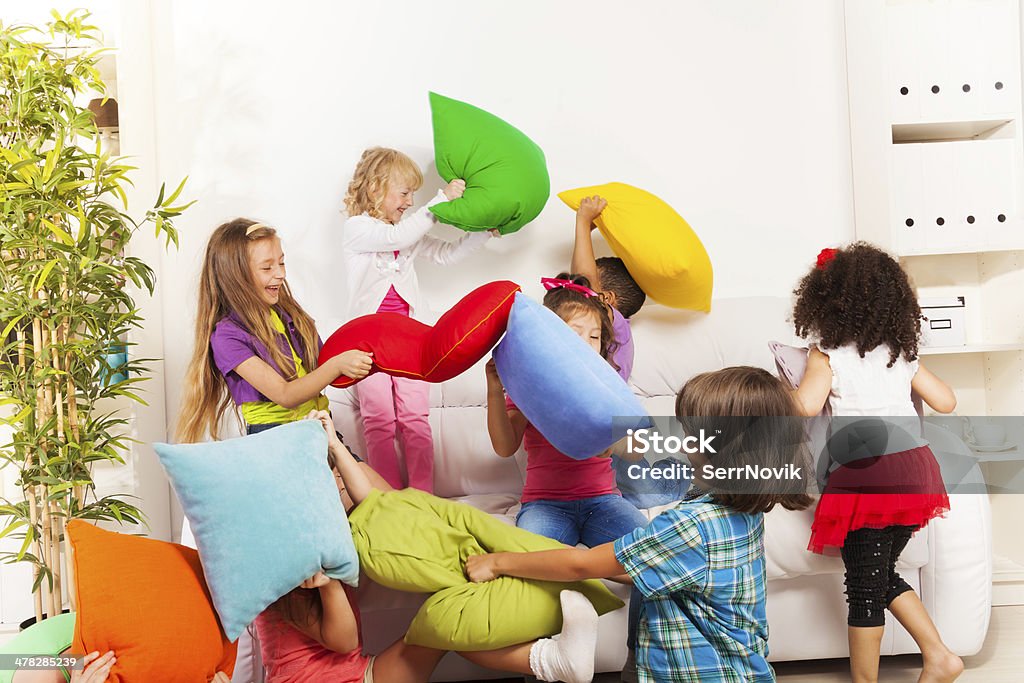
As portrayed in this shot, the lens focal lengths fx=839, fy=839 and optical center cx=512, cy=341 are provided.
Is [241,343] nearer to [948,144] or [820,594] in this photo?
[820,594]

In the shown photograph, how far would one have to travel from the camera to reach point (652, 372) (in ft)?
7.74

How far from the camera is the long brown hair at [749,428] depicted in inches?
53.1

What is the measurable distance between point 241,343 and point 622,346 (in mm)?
950

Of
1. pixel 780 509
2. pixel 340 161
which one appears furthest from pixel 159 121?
pixel 780 509

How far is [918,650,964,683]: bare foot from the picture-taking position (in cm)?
170

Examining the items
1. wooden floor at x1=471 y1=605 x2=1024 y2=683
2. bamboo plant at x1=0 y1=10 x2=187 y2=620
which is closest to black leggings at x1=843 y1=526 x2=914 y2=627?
wooden floor at x1=471 y1=605 x2=1024 y2=683

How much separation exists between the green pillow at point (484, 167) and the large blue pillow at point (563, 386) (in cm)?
75

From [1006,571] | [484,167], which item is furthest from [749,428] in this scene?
[1006,571]

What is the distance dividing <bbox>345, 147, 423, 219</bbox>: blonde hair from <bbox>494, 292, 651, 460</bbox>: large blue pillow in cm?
92

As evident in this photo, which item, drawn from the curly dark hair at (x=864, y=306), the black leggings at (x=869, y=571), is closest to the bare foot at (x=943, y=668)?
the black leggings at (x=869, y=571)

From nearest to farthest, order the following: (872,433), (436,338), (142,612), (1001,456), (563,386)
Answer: (142,612)
(563,386)
(436,338)
(872,433)
(1001,456)

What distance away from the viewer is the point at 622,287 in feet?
7.86

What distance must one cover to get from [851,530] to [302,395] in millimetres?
1175

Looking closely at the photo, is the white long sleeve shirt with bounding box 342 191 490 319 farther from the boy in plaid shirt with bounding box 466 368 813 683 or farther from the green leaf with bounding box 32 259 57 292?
the boy in plaid shirt with bounding box 466 368 813 683
